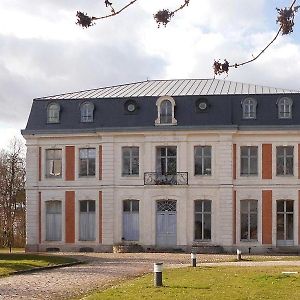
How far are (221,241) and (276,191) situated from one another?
3667 mm

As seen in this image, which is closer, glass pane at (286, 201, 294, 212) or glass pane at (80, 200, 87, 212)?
glass pane at (286, 201, 294, 212)

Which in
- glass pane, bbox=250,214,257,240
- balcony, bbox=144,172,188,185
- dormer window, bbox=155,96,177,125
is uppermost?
dormer window, bbox=155,96,177,125

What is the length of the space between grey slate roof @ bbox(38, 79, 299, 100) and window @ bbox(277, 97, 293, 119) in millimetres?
916

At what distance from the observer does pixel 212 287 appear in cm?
1708

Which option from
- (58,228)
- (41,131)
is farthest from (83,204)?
(41,131)

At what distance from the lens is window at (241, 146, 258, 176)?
124 ft

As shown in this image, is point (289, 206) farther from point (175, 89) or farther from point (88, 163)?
point (88, 163)

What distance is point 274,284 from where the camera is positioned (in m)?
17.6

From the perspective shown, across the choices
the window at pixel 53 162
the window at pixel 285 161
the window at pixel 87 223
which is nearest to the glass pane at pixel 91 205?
the window at pixel 87 223

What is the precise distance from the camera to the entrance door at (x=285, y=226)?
37.0 metres

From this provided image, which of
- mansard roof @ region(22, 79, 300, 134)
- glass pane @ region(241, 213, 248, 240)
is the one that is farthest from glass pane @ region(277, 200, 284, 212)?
mansard roof @ region(22, 79, 300, 134)

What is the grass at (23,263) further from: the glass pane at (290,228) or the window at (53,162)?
the glass pane at (290,228)

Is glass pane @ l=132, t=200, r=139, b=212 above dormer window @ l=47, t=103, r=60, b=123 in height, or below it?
below

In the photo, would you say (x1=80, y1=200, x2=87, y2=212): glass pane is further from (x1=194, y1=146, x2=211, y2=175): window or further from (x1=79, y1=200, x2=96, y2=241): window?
(x1=194, y1=146, x2=211, y2=175): window
